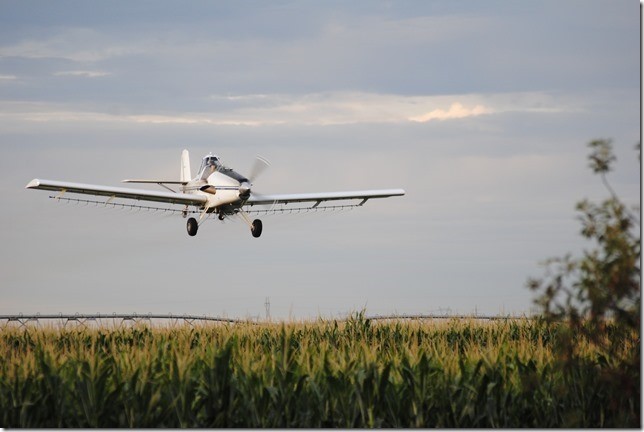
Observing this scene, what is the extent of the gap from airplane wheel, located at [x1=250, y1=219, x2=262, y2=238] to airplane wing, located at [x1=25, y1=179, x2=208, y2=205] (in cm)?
309

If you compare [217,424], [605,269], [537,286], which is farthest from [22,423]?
[605,269]

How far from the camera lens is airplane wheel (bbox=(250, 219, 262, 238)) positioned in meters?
32.9

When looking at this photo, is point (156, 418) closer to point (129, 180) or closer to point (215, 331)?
point (215, 331)

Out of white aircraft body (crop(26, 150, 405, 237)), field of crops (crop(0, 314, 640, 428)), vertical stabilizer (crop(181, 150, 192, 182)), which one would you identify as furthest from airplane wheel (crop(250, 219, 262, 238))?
vertical stabilizer (crop(181, 150, 192, 182))

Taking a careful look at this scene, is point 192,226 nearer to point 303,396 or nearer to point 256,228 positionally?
point 256,228

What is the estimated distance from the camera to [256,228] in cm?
3297

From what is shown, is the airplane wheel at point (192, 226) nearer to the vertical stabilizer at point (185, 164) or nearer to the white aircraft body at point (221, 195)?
the white aircraft body at point (221, 195)

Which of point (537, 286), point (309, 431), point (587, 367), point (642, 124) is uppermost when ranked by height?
point (642, 124)

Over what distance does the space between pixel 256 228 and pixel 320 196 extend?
362 centimetres

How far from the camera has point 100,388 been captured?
46.9 feet

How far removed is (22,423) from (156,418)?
227cm

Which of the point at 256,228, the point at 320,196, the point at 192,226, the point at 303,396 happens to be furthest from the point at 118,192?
the point at 303,396

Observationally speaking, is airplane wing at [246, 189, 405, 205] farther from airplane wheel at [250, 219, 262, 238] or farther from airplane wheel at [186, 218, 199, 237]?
airplane wheel at [186, 218, 199, 237]

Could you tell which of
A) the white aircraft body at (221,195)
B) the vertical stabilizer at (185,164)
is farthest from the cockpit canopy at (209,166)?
the vertical stabilizer at (185,164)
